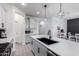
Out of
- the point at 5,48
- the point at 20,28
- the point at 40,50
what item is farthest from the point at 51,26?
the point at 5,48

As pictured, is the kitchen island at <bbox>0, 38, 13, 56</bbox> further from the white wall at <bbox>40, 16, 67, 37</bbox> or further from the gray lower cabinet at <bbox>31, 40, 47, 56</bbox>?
the white wall at <bbox>40, 16, 67, 37</bbox>

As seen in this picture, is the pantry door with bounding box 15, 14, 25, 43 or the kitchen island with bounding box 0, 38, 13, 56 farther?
the pantry door with bounding box 15, 14, 25, 43

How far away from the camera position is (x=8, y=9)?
15.4 ft

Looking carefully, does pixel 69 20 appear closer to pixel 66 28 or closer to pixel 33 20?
pixel 66 28

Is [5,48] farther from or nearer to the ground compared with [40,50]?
farther from the ground

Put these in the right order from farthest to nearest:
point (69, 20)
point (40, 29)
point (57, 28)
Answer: point (69, 20) → point (57, 28) → point (40, 29)

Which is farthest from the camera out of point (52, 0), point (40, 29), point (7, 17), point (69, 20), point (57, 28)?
point (69, 20)

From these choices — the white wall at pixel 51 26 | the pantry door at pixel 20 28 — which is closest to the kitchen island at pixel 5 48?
the pantry door at pixel 20 28

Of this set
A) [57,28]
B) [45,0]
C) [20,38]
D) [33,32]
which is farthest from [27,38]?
[45,0]

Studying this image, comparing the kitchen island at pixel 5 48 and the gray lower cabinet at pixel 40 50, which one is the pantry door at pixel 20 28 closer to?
the gray lower cabinet at pixel 40 50

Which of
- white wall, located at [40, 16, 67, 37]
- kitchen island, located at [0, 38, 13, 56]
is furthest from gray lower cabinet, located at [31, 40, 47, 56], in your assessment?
white wall, located at [40, 16, 67, 37]

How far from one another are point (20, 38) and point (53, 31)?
10.6ft

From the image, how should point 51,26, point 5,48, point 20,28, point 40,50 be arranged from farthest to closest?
1. point 51,26
2. point 20,28
3. point 40,50
4. point 5,48

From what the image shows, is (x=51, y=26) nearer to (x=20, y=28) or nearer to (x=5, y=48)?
(x=20, y=28)
